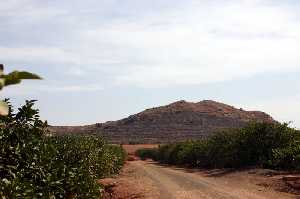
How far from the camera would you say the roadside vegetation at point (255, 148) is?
2984cm

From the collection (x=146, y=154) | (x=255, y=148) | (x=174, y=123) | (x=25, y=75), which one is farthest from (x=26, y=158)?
(x=174, y=123)

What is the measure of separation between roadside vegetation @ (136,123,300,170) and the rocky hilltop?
2031 inches

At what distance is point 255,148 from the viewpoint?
115 ft

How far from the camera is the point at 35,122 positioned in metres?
9.34

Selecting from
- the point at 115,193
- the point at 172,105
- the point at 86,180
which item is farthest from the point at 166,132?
the point at 86,180

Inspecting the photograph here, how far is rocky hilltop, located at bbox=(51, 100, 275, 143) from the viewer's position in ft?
328

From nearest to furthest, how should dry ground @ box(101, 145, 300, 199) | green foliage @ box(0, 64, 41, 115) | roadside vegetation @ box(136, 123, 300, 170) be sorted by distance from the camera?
green foliage @ box(0, 64, 41, 115) → dry ground @ box(101, 145, 300, 199) → roadside vegetation @ box(136, 123, 300, 170)

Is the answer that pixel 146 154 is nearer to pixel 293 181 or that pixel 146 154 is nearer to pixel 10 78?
pixel 293 181

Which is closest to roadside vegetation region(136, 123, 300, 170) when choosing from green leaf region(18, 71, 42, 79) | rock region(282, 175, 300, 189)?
rock region(282, 175, 300, 189)

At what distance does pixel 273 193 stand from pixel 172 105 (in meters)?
105

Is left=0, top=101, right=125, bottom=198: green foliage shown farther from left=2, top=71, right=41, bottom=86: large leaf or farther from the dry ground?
the dry ground

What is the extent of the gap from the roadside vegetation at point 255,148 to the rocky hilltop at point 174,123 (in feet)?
169

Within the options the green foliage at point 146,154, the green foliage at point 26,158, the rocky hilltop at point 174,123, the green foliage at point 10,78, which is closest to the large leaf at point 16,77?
the green foliage at point 10,78

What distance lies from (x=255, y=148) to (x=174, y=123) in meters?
72.0
